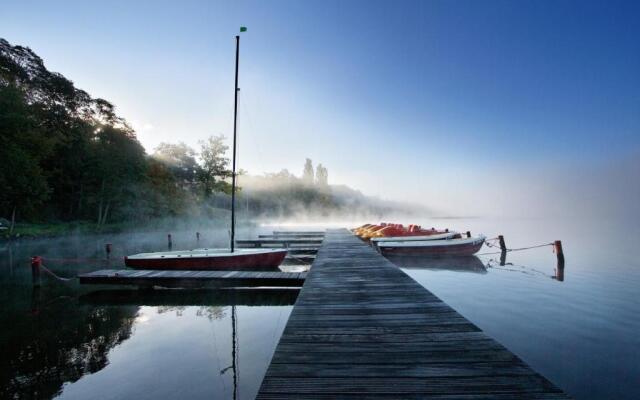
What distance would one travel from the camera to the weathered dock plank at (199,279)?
12.7m

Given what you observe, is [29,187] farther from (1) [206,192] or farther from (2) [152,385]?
(2) [152,385]

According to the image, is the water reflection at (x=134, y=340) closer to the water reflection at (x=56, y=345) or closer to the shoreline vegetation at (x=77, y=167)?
the water reflection at (x=56, y=345)

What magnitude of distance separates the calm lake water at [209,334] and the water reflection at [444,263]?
336 centimetres

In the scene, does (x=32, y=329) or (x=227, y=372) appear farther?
(x=32, y=329)

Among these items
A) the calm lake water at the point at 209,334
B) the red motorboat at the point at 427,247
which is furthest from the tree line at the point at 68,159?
the red motorboat at the point at 427,247

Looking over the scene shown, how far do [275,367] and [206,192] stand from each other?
6310 centimetres

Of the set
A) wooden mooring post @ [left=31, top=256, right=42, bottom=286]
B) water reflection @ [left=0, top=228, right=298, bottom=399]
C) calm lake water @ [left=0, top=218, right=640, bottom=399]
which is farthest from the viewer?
wooden mooring post @ [left=31, top=256, right=42, bottom=286]

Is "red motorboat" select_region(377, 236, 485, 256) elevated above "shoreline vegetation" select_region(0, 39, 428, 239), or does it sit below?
below

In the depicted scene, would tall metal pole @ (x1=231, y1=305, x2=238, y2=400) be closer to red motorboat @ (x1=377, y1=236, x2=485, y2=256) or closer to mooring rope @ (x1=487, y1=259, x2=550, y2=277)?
red motorboat @ (x1=377, y1=236, x2=485, y2=256)

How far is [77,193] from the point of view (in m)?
48.2

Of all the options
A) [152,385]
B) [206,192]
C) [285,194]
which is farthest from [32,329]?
[285,194]

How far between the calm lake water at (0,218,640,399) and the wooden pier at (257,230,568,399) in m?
2.70

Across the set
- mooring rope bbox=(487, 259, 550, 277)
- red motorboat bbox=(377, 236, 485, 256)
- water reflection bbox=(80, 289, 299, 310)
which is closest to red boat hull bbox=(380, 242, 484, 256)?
red motorboat bbox=(377, 236, 485, 256)

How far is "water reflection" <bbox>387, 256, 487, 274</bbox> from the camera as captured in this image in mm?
A: 21016
